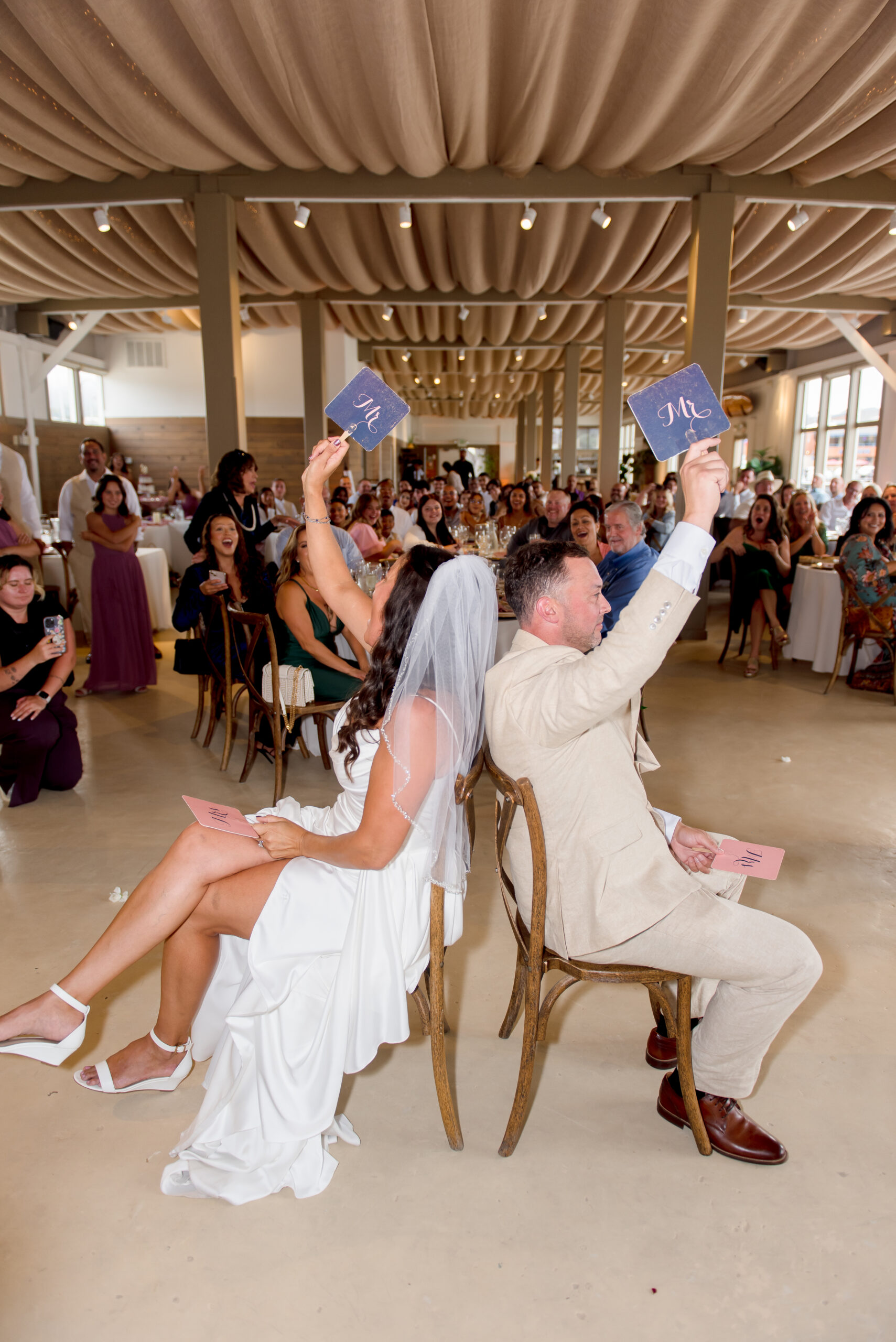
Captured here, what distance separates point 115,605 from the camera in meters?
5.60

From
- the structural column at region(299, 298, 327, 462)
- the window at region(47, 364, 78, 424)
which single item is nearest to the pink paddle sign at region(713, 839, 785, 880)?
the structural column at region(299, 298, 327, 462)

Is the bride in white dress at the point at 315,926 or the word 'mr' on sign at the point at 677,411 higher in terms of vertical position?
the word 'mr' on sign at the point at 677,411

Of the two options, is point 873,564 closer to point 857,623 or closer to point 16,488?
point 857,623

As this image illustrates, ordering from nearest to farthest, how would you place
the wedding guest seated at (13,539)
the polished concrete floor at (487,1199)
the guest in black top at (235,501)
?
1. the polished concrete floor at (487,1199)
2. the guest in black top at (235,501)
3. the wedding guest seated at (13,539)

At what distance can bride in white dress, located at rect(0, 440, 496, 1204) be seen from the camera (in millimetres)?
1687

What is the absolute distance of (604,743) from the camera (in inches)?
66.3

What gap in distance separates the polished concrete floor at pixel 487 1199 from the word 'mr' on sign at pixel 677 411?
1.46 metres

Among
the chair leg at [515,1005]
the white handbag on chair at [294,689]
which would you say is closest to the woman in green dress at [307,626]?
the white handbag on chair at [294,689]

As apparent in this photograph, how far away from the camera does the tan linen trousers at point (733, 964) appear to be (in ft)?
5.43

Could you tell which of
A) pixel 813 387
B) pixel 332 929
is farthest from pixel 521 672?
pixel 813 387

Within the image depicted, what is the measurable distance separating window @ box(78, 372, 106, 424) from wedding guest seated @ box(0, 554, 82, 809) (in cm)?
1302

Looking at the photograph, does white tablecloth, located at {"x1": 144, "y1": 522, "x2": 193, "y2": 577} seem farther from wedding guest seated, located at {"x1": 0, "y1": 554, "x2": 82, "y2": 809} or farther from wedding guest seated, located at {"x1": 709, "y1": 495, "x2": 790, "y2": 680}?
wedding guest seated, located at {"x1": 709, "y1": 495, "x2": 790, "y2": 680}

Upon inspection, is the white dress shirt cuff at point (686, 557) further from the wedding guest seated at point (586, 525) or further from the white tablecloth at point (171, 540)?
the white tablecloth at point (171, 540)

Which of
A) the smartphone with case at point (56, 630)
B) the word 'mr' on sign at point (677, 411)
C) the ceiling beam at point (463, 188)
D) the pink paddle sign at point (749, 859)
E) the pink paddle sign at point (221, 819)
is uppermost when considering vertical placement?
the ceiling beam at point (463, 188)
